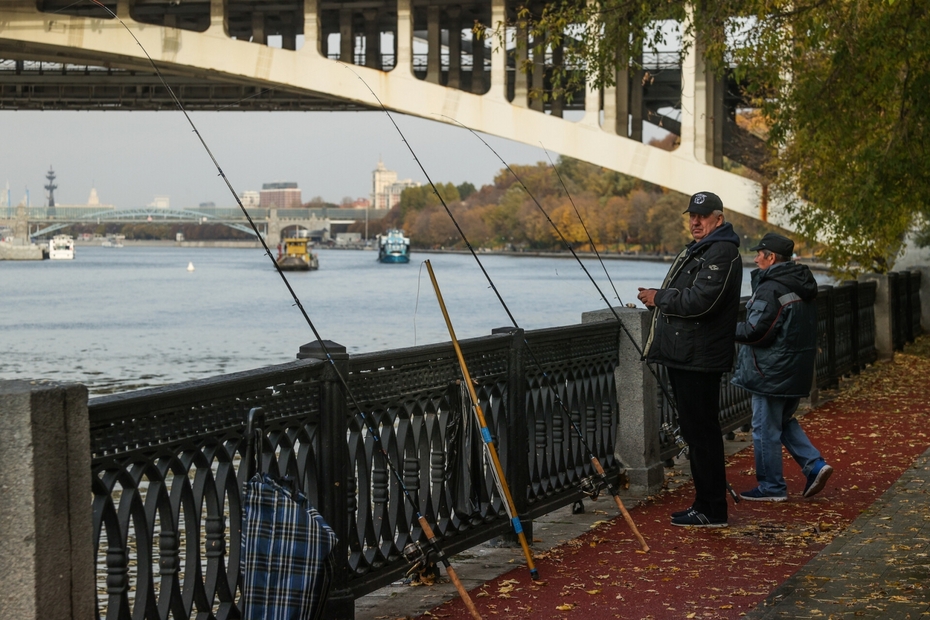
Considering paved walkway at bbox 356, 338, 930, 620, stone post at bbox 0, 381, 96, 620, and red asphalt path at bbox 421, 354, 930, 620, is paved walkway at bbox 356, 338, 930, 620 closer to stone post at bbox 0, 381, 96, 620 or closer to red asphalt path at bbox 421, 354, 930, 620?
red asphalt path at bbox 421, 354, 930, 620

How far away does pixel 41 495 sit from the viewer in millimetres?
3469

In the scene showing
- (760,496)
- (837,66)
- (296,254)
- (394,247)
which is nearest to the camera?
(760,496)

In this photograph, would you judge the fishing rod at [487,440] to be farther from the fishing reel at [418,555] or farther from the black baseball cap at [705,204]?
the black baseball cap at [705,204]

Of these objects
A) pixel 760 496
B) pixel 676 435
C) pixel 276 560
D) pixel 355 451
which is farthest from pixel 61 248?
pixel 276 560

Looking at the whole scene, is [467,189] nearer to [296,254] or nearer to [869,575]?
[296,254]

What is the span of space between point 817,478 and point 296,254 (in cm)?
10792

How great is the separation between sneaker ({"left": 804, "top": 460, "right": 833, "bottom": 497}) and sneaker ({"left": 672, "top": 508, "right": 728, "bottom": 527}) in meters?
1.00

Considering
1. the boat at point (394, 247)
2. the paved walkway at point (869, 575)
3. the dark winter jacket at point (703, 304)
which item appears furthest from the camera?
the boat at point (394, 247)

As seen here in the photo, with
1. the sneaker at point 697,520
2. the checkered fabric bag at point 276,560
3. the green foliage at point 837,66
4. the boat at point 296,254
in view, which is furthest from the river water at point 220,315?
the checkered fabric bag at point 276,560

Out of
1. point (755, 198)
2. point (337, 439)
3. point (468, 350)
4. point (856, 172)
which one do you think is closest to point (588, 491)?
point (468, 350)

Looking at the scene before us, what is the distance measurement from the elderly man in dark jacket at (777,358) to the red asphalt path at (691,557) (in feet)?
0.70

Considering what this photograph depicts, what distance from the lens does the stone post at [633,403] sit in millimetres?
8281

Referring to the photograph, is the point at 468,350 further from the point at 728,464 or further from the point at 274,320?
the point at 274,320

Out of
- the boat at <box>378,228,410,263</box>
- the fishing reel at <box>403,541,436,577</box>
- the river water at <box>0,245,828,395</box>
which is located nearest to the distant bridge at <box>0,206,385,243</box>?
the river water at <box>0,245,828,395</box>
